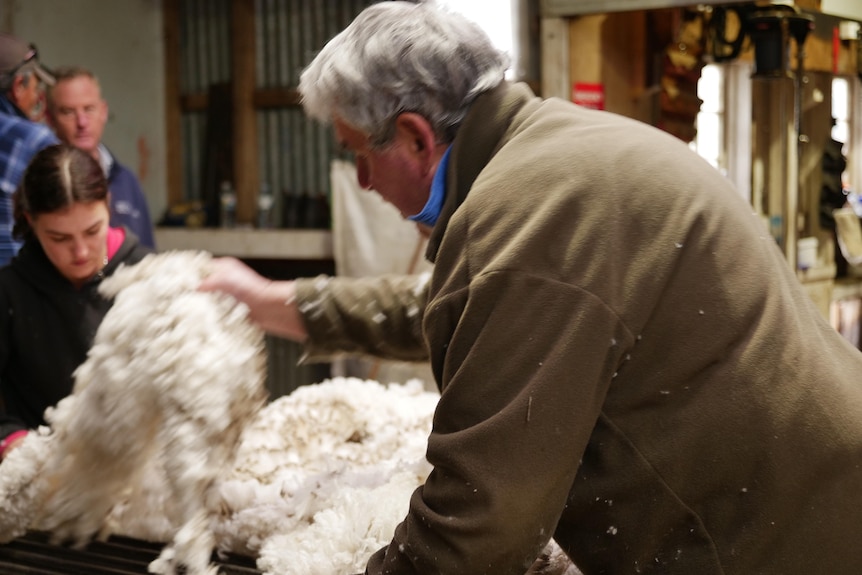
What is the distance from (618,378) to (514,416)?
0.17m

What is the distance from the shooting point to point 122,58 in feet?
20.1

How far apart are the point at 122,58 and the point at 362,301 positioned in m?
4.85

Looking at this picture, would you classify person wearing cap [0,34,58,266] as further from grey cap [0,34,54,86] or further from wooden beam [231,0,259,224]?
wooden beam [231,0,259,224]

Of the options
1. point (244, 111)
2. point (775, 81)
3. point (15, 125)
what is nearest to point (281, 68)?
point (244, 111)

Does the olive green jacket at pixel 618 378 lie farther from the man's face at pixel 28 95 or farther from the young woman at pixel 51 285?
the man's face at pixel 28 95

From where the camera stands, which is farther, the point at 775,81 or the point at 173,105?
the point at 173,105

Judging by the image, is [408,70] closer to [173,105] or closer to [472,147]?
[472,147]

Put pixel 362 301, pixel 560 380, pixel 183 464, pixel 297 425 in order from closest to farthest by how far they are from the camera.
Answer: pixel 560 380, pixel 183 464, pixel 362 301, pixel 297 425

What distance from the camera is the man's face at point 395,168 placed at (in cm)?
141

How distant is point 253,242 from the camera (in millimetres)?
5738

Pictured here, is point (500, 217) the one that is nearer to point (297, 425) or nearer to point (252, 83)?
point (297, 425)

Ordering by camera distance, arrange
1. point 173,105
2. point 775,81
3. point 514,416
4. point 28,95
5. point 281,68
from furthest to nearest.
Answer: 1. point 173,105
2. point 281,68
3. point 775,81
4. point 28,95
5. point 514,416

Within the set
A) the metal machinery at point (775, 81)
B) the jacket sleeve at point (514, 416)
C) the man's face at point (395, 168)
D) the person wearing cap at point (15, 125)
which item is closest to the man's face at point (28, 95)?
the person wearing cap at point (15, 125)

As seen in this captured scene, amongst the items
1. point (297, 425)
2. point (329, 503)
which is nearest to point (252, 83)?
→ point (297, 425)
